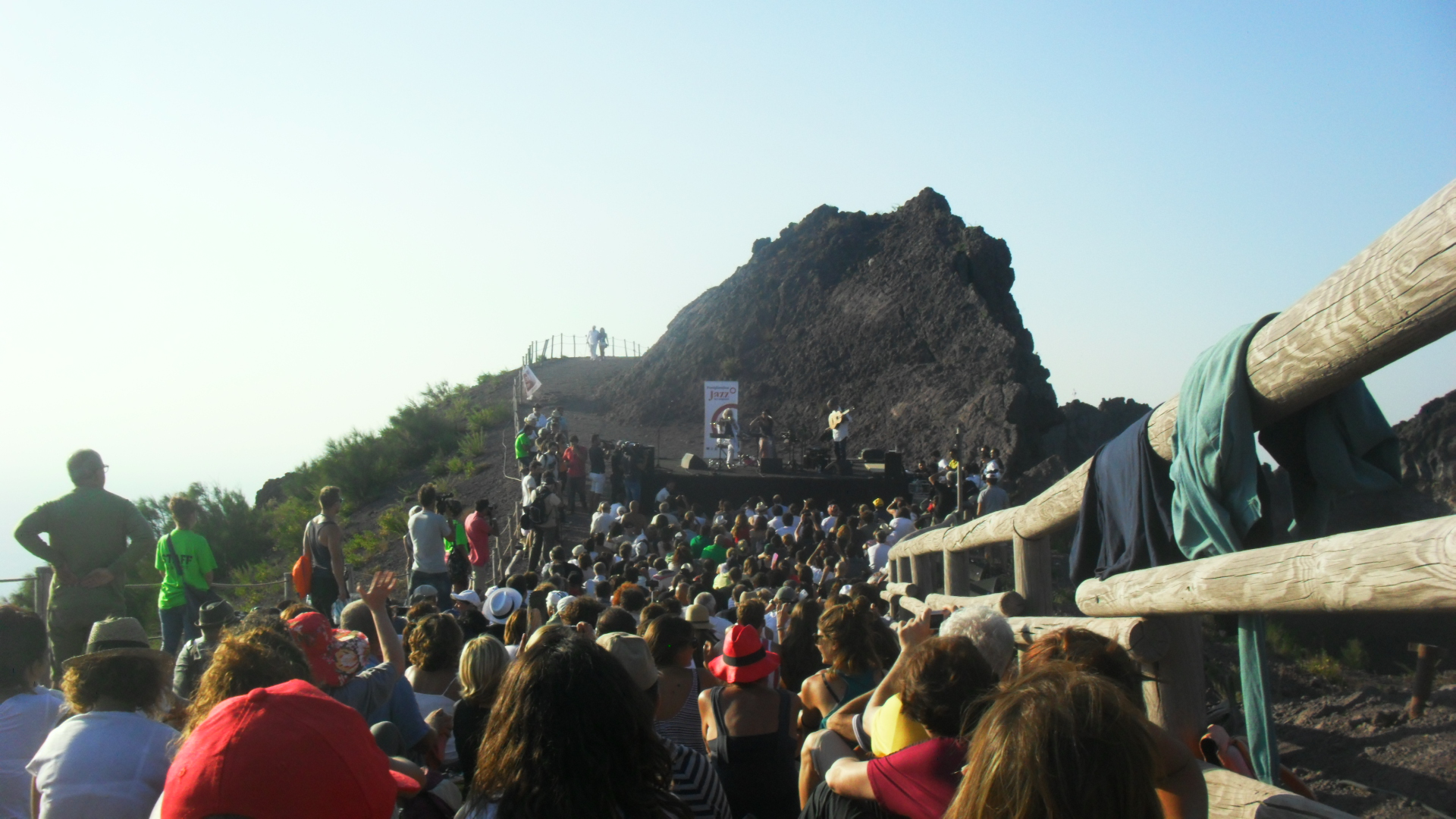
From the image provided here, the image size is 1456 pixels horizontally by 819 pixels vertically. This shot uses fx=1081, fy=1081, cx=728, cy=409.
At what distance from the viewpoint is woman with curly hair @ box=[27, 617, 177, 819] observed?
296cm

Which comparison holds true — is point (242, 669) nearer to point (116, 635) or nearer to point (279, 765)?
point (279, 765)

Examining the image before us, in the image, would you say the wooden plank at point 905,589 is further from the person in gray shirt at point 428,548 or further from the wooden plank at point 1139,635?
the wooden plank at point 1139,635

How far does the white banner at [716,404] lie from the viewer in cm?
2895

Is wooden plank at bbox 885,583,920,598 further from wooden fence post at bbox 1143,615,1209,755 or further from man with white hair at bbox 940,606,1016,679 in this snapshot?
wooden fence post at bbox 1143,615,1209,755

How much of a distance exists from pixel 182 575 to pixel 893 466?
22.1 m

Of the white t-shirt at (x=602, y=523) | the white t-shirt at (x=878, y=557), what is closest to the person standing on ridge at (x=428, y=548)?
the white t-shirt at (x=878, y=557)

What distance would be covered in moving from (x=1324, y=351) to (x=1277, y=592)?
53 centimetres

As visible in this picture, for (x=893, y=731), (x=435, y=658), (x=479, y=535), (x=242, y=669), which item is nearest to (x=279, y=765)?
(x=242, y=669)

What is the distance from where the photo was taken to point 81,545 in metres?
6.14

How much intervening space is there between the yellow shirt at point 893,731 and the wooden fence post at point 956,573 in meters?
3.23

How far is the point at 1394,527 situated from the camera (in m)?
1.96

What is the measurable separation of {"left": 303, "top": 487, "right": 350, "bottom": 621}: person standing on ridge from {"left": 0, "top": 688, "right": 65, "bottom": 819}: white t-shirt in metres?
4.22

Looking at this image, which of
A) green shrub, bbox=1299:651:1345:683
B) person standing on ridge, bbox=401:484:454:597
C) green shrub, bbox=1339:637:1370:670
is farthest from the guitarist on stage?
person standing on ridge, bbox=401:484:454:597

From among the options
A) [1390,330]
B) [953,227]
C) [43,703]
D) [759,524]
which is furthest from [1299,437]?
[953,227]
